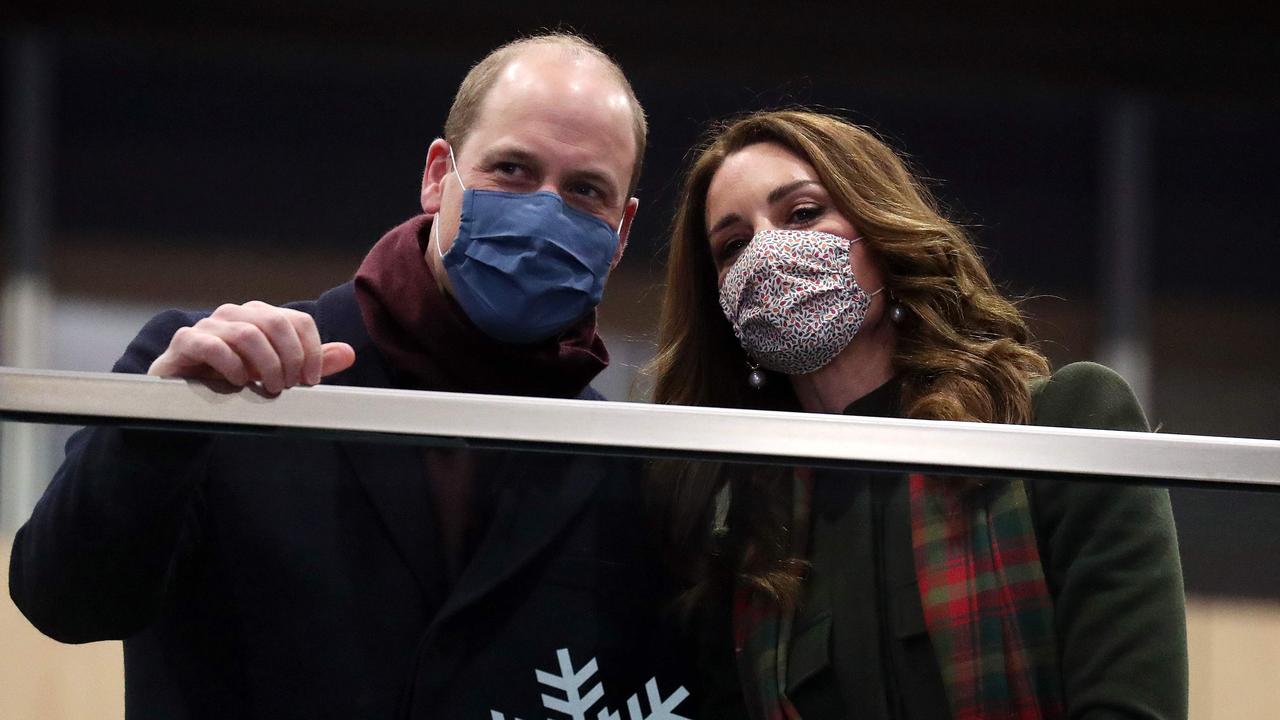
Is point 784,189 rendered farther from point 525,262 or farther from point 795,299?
point 525,262

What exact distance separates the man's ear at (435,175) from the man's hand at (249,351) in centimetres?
81

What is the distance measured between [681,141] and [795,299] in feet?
13.6

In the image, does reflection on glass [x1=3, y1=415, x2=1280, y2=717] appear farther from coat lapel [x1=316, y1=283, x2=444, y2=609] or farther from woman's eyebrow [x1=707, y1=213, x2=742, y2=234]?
woman's eyebrow [x1=707, y1=213, x2=742, y2=234]

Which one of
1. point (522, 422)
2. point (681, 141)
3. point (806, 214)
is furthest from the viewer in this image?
point (681, 141)

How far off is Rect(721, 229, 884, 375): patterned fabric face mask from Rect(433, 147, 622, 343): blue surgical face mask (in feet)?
0.65

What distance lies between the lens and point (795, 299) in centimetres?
186

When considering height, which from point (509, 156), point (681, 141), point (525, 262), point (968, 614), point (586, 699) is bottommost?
point (681, 141)

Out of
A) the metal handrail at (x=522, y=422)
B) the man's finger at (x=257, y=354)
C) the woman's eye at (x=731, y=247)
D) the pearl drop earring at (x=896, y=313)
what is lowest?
the pearl drop earring at (x=896, y=313)

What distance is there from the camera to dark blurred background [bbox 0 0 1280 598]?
5.55m

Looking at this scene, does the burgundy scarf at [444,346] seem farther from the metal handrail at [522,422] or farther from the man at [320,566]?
the metal handrail at [522,422]

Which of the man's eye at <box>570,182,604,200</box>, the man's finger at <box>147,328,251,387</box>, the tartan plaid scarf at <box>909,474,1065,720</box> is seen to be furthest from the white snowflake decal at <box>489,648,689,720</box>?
the man's eye at <box>570,182,604,200</box>

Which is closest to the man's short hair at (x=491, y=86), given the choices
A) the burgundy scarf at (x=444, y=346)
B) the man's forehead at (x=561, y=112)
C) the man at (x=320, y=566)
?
the man's forehead at (x=561, y=112)

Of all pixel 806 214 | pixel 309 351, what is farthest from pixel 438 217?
pixel 309 351

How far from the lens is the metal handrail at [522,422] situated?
45.1 inches
